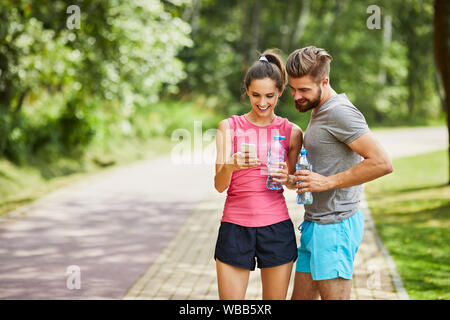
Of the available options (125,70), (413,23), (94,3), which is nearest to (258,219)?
(94,3)

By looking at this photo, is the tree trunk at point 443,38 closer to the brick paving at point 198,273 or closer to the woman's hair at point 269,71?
the brick paving at point 198,273

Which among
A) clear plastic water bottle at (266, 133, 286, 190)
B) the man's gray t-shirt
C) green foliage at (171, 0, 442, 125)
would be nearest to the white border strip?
the man's gray t-shirt

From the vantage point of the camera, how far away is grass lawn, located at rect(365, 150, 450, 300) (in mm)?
6660

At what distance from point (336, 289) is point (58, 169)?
12801 mm

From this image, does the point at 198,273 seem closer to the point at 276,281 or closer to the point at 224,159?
the point at 276,281

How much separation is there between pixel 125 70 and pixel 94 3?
2.36 meters

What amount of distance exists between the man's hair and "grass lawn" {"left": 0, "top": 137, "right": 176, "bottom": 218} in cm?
840

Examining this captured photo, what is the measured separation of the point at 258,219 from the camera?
3.39 m

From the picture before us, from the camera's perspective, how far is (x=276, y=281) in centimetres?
343

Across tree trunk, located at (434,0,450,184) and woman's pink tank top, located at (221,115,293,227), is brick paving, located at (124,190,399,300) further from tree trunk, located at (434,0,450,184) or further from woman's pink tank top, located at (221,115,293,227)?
tree trunk, located at (434,0,450,184)

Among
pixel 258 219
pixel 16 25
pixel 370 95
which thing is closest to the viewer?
pixel 258 219

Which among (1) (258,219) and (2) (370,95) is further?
(2) (370,95)
